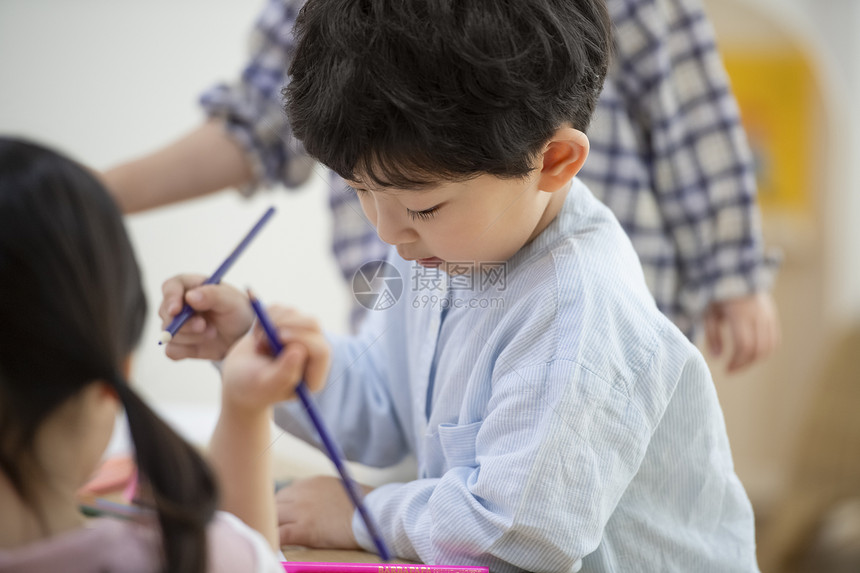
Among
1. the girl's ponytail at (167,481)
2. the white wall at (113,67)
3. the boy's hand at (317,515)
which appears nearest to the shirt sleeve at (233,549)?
the girl's ponytail at (167,481)

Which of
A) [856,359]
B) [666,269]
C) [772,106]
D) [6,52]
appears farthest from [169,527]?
[772,106]

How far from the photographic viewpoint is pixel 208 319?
563 mm

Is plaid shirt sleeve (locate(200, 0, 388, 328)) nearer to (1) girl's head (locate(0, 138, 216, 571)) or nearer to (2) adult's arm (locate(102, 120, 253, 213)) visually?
(2) adult's arm (locate(102, 120, 253, 213))

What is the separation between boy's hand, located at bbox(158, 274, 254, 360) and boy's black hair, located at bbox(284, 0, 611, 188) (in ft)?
0.38

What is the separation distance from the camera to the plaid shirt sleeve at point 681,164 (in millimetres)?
907

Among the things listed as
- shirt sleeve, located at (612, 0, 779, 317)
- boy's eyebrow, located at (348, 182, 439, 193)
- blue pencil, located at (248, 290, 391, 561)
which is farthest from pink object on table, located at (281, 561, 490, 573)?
shirt sleeve, located at (612, 0, 779, 317)

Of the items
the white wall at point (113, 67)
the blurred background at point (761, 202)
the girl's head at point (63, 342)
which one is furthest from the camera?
the white wall at point (113, 67)

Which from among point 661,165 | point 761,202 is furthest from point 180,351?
point 761,202

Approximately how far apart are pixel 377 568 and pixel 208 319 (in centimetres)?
20

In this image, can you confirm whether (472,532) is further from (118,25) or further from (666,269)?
(118,25)

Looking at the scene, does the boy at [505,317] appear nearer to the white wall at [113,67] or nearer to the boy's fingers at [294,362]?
the boy's fingers at [294,362]

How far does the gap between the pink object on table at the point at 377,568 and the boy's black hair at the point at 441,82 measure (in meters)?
0.22

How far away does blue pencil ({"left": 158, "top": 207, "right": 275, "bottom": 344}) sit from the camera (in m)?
0.53

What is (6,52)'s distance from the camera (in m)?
1.48
